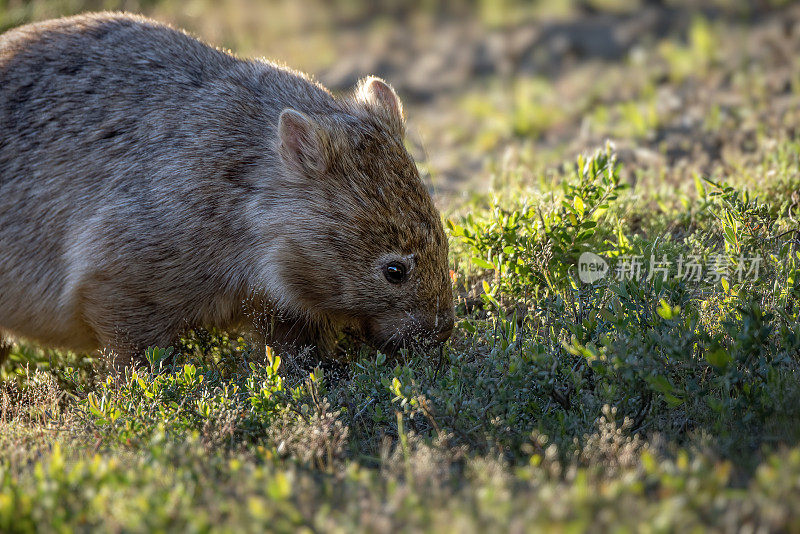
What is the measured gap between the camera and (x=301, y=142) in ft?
13.7

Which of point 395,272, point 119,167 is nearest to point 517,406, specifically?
point 395,272

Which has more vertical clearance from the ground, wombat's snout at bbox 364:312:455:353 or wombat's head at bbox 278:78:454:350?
wombat's head at bbox 278:78:454:350

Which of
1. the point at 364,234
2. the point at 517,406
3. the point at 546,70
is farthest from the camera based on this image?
the point at 546,70

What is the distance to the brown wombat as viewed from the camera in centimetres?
418

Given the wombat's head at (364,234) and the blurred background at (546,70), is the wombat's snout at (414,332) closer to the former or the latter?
the wombat's head at (364,234)

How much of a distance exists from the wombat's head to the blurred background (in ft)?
4.53

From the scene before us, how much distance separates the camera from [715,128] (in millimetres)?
6859

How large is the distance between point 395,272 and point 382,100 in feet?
3.79

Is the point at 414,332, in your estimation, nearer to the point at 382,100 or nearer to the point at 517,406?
the point at 517,406

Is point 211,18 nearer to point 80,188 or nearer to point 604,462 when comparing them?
point 80,188

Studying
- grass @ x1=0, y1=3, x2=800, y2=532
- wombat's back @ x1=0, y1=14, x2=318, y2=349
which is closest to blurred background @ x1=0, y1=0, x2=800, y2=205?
grass @ x1=0, y1=3, x2=800, y2=532

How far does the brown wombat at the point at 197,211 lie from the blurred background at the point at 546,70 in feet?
4.95

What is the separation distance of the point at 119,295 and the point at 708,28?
26.1 feet

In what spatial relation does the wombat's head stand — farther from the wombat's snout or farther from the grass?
the grass
